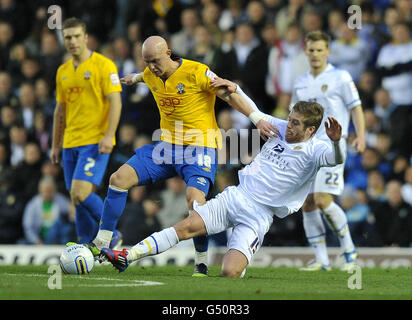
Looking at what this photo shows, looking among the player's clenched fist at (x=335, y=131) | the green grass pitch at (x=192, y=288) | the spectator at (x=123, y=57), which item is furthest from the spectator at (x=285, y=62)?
the player's clenched fist at (x=335, y=131)

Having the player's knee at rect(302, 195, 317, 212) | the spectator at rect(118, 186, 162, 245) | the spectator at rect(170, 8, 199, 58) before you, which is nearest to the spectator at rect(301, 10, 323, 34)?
the spectator at rect(170, 8, 199, 58)

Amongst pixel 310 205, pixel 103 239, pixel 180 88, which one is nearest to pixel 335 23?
pixel 310 205

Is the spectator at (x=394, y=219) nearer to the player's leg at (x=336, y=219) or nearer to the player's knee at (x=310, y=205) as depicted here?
the player's leg at (x=336, y=219)

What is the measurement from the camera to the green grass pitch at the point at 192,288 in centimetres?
652

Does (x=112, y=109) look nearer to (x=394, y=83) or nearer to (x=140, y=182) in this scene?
(x=140, y=182)

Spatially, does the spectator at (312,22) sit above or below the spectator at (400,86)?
above

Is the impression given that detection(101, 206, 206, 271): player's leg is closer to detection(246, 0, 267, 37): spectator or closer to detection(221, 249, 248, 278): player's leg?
detection(221, 249, 248, 278): player's leg

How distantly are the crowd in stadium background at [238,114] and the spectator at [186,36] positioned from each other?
0.09 ft

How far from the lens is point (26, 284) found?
7.34 metres

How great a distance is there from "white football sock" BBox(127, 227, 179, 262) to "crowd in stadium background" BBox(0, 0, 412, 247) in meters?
5.55

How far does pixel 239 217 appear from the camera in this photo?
28.6 ft

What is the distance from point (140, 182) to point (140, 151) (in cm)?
37

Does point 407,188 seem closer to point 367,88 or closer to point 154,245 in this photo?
point 367,88

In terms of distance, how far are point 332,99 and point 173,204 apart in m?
4.38
